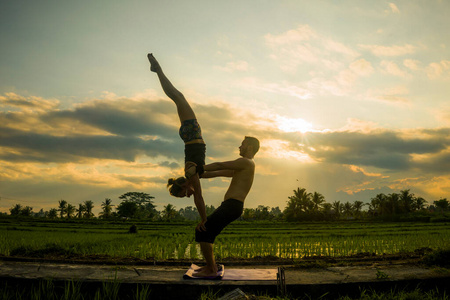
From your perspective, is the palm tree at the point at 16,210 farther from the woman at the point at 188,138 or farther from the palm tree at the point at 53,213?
the woman at the point at 188,138

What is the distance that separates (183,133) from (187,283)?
6.13 ft

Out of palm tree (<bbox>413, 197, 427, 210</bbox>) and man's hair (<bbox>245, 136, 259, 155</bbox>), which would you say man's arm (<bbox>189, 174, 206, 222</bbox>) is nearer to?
man's hair (<bbox>245, 136, 259, 155</bbox>)

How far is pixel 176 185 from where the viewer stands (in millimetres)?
3744

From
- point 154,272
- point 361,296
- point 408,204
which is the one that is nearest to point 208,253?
point 154,272

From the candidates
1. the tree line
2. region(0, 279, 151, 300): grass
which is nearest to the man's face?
region(0, 279, 151, 300): grass

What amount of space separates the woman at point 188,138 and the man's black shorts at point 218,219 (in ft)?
0.28

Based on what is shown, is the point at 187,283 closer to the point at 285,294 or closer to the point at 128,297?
the point at 128,297

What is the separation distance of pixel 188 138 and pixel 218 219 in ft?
3.76

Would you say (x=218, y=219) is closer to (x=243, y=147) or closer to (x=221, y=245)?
(x=243, y=147)

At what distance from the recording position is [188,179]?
3.69 meters

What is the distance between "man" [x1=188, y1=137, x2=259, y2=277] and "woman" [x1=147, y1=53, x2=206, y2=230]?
0.14 meters

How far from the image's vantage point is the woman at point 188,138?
3.78m

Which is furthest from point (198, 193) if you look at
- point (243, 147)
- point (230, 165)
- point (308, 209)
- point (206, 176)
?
point (308, 209)

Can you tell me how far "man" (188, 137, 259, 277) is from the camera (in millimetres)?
3982
